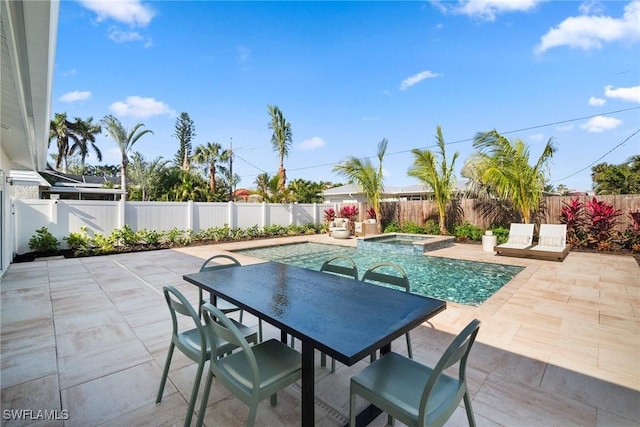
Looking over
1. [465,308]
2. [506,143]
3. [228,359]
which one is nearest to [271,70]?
[506,143]

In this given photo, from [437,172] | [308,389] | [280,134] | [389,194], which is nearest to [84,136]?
[280,134]

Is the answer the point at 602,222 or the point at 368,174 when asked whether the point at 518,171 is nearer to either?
the point at 602,222

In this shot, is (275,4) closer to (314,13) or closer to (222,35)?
(314,13)

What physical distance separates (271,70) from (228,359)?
13.8m

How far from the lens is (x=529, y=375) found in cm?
239

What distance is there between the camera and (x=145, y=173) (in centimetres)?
1888

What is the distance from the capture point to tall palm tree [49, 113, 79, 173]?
24703mm

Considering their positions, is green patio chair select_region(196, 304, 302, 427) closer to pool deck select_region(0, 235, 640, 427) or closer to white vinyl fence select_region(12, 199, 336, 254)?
pool deck select_region(0, 235, 640, 427)

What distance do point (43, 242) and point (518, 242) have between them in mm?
13934

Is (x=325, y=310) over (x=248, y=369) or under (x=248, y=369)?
over

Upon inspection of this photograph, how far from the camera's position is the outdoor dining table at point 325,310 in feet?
4.65

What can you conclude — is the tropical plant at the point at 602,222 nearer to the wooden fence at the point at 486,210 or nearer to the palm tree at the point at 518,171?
the wooden fence at the point at 486,210

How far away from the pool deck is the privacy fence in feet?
13.2

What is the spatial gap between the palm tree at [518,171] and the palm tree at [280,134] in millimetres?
11188
